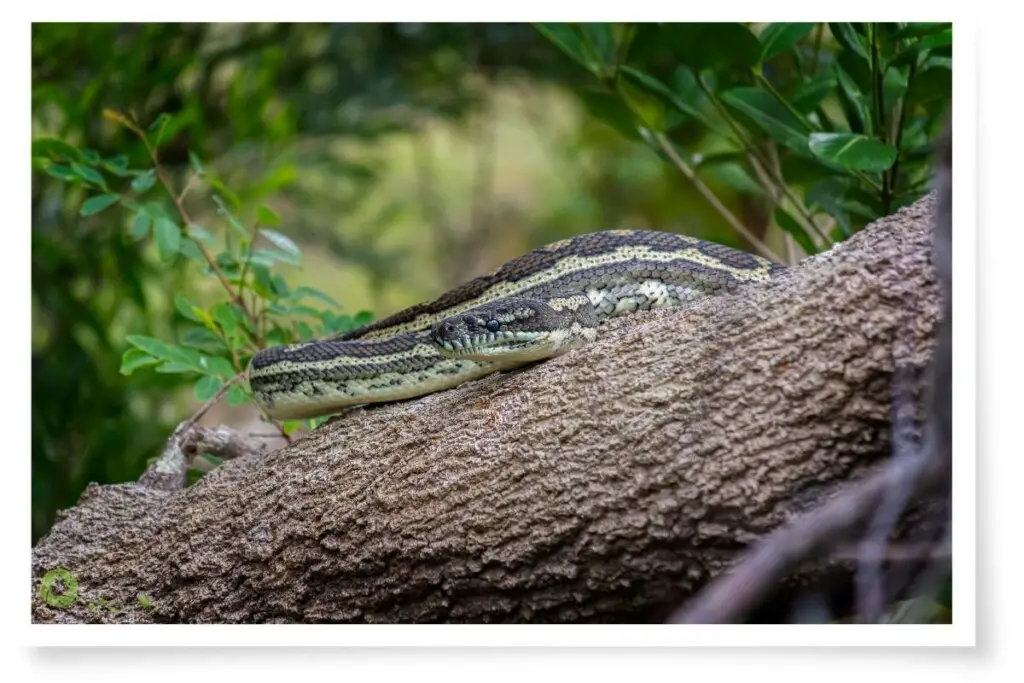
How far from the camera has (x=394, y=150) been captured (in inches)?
216

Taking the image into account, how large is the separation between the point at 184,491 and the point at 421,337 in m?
0.80

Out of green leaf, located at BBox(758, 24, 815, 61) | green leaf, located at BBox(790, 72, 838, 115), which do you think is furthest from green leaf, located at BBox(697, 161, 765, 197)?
green leaf, located at BBox(758, 24, 815, 61)

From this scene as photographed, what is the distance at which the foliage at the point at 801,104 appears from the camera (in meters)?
2.83

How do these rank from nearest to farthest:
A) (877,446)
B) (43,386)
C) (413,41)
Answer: (877,446) < (43,386) < (413,41)

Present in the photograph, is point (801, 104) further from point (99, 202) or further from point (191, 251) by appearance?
point (99, 202)

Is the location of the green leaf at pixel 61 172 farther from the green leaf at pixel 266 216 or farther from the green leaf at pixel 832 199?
the green leaf at pixel 832 199

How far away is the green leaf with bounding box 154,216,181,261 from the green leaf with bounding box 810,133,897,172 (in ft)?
6.39

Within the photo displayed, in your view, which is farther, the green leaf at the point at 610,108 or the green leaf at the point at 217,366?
the green leaf at the point at 610,108

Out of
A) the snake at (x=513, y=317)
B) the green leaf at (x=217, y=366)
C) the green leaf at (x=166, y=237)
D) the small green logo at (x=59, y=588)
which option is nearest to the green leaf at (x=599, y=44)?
the snake at (x=513, y=317)

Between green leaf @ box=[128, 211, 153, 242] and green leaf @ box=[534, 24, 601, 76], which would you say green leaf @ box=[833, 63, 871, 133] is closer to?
green leaf @ box=[534, 24, 601, 76]

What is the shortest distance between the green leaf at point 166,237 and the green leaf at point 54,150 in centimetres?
40
